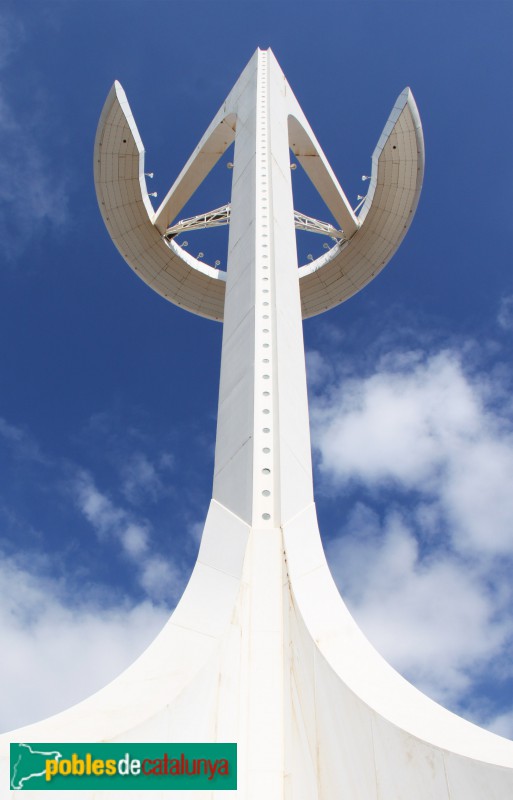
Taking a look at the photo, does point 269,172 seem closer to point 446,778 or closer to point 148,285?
point 148,285

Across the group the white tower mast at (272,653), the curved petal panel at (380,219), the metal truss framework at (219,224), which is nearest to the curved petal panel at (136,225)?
the metal truss framework at (219,224)

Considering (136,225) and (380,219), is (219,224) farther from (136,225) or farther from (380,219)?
(380,219)

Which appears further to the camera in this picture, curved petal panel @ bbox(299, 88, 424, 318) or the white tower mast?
curved petal panel @ bbox(299, 88, 424, 318)

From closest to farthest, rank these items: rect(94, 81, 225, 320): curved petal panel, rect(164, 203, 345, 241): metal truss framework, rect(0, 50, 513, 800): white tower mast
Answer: rect(0, 50, 513, 800): white tower mast
rect(94, 81, 225, 320): curved petal panel
rect(164, 203, 345, 241): metal truss framework

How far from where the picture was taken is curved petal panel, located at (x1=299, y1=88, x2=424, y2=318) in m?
15.1

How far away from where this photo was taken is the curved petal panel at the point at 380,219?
1513 cm

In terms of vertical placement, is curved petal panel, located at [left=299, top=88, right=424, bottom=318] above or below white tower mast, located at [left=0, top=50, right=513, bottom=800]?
above

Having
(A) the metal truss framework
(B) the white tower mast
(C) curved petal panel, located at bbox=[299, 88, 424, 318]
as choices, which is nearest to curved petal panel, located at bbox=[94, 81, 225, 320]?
(A) the metal truss framework

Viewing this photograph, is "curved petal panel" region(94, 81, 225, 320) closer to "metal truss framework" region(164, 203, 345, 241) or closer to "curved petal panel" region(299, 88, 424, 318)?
"metal truss framework" region(164, 203, 345, 241)

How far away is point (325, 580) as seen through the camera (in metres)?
6.18

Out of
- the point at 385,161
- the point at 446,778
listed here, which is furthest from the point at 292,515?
the point at 385,161

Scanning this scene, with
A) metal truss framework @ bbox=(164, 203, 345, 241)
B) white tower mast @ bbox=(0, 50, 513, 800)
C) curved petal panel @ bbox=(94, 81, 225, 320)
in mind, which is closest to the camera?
white tower mast @ bbox=(0, 50, 513, 800)

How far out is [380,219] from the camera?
16.9 m

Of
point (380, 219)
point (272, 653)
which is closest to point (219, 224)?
point (380, 219)
